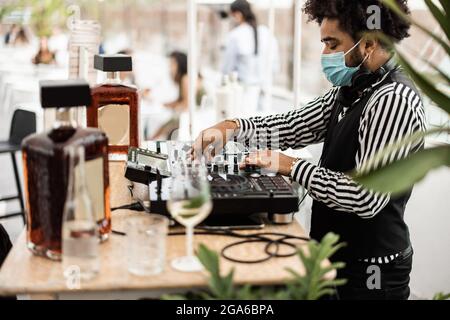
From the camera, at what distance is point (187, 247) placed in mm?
1325

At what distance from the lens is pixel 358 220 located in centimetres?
183

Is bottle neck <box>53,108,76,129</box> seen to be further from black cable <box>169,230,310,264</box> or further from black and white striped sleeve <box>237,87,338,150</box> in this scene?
black and white striped sleeve <box>237,87,338,150</box>

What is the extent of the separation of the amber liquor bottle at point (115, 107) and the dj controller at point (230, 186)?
1.08 feet

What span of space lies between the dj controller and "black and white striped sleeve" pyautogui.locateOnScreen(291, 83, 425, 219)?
14cm

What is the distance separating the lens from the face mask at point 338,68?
1.91m

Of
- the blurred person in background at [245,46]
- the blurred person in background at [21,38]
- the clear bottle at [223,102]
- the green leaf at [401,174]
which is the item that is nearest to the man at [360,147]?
the green leaf at [401,174]

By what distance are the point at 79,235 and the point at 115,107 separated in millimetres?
967

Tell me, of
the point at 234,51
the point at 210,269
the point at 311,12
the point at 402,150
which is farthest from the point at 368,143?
the point at 234,51

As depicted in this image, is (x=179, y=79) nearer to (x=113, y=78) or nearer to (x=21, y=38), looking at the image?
(x=21, y=38)

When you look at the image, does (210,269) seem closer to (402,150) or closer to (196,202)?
(196,202)

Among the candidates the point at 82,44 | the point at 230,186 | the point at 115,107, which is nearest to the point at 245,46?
the point at 82,44

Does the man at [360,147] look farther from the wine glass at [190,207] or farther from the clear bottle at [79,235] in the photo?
the clear bottle at [79,235]

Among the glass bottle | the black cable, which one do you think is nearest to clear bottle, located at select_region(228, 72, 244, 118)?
the glass bottle
